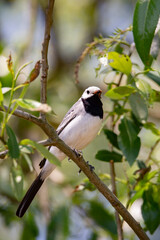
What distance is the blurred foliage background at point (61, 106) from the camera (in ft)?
11.6

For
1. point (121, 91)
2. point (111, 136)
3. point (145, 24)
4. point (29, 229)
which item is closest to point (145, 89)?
point (121, 91)

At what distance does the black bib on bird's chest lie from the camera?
Result: 322cm

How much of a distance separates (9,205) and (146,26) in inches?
97.9

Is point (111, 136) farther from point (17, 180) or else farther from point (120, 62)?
point (17, 180)

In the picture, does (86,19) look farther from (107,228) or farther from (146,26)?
(146,26)

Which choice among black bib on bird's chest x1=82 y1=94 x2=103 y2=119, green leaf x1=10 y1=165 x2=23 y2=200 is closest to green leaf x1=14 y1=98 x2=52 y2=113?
green leaf x1=10 y1=165 x2=23 y2=200

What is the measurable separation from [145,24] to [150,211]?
114 centimetres

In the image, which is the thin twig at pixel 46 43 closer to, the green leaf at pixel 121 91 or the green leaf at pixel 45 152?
the green leaf at pixel 45 152

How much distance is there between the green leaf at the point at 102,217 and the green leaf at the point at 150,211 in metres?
0.83

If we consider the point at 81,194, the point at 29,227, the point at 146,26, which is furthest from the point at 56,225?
the point at 146,26

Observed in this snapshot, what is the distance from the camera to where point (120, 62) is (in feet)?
7.75

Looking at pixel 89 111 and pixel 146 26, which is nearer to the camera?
pixel 146 26

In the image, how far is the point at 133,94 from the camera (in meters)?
2.49

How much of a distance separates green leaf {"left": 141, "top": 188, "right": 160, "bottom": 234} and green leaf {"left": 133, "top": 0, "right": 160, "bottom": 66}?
898mm
